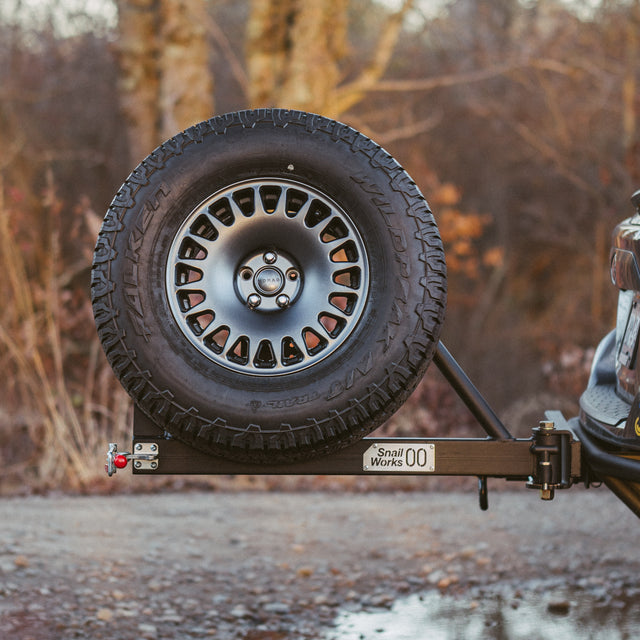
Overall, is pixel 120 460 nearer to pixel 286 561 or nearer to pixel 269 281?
pixel 269 281

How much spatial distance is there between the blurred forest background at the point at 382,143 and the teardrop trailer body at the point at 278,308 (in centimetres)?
395

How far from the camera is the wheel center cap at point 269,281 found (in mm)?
3139

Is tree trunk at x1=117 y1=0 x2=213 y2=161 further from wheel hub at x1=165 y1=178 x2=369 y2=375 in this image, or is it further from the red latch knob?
the red latch knob

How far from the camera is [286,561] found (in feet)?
18.6

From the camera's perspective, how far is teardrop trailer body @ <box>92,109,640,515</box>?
3.03 meters

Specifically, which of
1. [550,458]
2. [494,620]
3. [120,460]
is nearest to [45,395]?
[494,620]

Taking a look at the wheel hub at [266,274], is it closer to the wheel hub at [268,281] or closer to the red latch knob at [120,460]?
the wheel hub at [268,281]

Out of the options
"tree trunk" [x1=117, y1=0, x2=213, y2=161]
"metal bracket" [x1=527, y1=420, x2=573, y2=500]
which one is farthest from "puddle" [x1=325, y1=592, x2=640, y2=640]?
"tree trunk" [x1=117, y1=0, x2=213, y2=161]

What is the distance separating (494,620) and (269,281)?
2.38 meters

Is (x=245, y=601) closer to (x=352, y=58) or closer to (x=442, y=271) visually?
(x=442, y=271)

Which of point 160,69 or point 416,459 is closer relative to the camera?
point 416,459

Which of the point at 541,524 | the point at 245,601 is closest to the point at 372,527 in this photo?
the point at 541,524

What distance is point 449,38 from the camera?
17.2 m

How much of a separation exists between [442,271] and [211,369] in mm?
799
